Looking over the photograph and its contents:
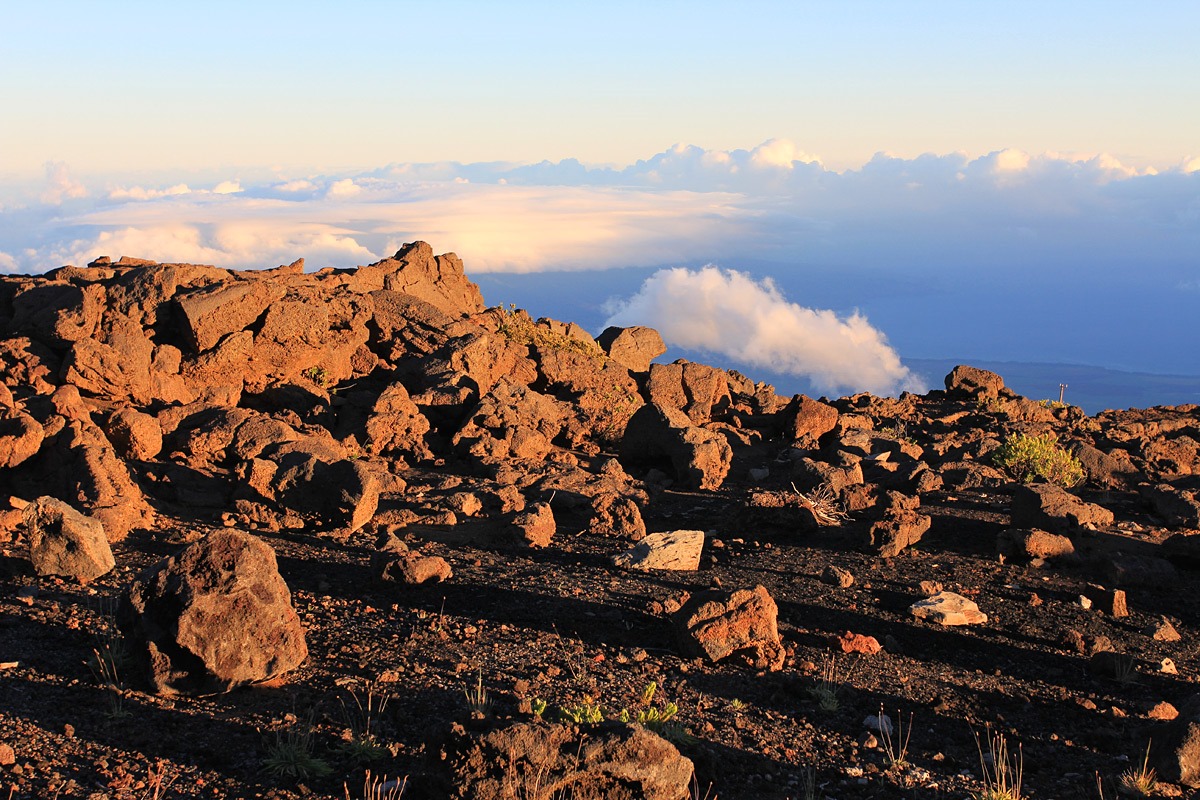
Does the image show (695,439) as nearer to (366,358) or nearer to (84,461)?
(366,358)

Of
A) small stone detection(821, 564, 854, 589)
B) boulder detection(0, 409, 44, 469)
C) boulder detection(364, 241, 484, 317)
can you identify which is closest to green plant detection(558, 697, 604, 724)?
small stone detection(821, 564, 854, 589)

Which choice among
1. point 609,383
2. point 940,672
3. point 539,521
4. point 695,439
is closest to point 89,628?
point 539,521

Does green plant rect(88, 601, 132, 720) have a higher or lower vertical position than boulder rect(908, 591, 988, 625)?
higher

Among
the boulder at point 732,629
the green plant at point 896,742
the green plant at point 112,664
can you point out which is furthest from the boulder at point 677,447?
the green plant at point 112,664

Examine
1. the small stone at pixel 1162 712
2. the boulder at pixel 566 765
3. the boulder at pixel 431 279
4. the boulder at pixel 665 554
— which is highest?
the boulder at pixel 431 279

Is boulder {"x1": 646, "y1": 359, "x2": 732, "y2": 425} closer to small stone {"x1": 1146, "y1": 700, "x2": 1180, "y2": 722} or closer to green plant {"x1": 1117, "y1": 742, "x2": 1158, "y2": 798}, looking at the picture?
small stone {"x1": 1146, "y1": 700, "x2": 1180, "y2": 722}

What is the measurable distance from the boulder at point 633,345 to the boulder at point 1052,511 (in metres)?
8.25

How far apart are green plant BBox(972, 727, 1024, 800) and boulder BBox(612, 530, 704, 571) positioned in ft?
11.1

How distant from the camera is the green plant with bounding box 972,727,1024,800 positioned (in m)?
5.71

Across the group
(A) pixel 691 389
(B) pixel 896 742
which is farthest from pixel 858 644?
(A) pixel 691 389

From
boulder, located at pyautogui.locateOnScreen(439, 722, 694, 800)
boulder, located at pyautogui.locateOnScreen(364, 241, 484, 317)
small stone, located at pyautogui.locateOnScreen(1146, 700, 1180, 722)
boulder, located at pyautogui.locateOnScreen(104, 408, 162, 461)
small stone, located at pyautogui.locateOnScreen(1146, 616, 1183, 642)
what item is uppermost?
boulder, located at pyautogui.locateOnScreen(364, 241, 484, 317)

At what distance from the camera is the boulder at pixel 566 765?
17.0 ft

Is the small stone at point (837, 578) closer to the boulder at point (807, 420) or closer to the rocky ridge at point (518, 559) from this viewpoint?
the rocky ridge at point (518, 559)

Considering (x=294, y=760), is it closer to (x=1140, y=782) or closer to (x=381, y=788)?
(x=381, y=788)
